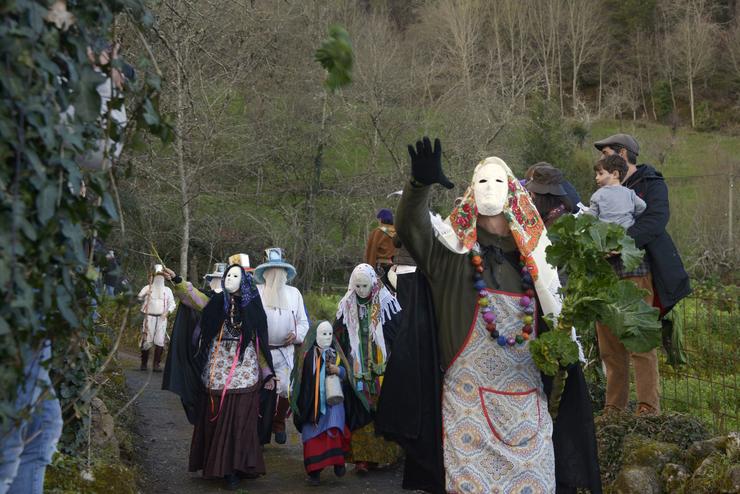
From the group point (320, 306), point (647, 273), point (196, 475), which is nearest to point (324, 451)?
point (196, 475)

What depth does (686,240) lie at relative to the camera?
91.5 ft

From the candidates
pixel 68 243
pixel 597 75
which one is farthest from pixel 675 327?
pixel 597 75

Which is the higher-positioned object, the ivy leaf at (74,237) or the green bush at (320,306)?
the green bush at (320,306)

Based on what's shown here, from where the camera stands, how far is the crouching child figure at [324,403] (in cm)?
883

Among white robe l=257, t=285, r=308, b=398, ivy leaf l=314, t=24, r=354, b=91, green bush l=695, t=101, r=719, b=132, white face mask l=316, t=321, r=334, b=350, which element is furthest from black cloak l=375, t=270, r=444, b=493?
green bush l=695, t=101, r=719, b=132

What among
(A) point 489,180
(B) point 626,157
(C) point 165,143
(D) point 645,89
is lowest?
(C) point 165,143

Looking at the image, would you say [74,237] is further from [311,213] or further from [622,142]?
[311,213]

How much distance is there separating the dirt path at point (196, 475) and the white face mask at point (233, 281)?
1.72 m

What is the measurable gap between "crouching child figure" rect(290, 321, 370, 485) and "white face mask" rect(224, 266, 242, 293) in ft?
2.63

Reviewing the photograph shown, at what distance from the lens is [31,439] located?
2.96 m

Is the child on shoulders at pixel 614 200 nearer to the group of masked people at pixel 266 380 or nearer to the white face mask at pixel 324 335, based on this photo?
the group of masked people at pixel 266 380

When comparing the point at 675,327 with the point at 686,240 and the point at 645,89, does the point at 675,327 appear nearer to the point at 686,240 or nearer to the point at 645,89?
the point at 686,240

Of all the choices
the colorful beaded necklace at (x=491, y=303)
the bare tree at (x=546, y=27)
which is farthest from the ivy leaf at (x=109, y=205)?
the bare tree at (x=546, y=27)

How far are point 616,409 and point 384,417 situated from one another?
2.77 m
